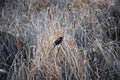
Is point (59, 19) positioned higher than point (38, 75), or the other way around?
point (59, 19)

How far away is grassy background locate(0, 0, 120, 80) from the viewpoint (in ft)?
8.45

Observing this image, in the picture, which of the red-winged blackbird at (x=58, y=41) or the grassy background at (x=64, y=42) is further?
the grassy background at (x=64, y=42)

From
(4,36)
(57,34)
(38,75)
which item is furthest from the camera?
(4,36)

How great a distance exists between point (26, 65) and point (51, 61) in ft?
0.69

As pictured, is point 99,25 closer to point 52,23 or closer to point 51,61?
point 52,23

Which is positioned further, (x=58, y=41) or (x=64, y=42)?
(x=64, y=42)

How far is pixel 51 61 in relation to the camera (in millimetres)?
2600

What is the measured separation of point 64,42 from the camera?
8.82 feet

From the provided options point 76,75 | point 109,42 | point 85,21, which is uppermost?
point 85,21

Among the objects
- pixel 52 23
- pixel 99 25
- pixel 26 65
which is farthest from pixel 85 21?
pixel 26 65

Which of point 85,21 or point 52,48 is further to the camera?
point 85,21

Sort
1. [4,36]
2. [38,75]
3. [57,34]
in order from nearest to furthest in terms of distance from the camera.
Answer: [38,75] < [57,34] < [4,36]

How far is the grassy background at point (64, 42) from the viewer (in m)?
2.58

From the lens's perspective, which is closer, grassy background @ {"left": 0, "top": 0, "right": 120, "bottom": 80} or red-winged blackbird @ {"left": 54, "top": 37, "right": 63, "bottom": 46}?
red-winged blackbird @ {"left": 54, "top": 37, "right": 63, "bottom": 46}
